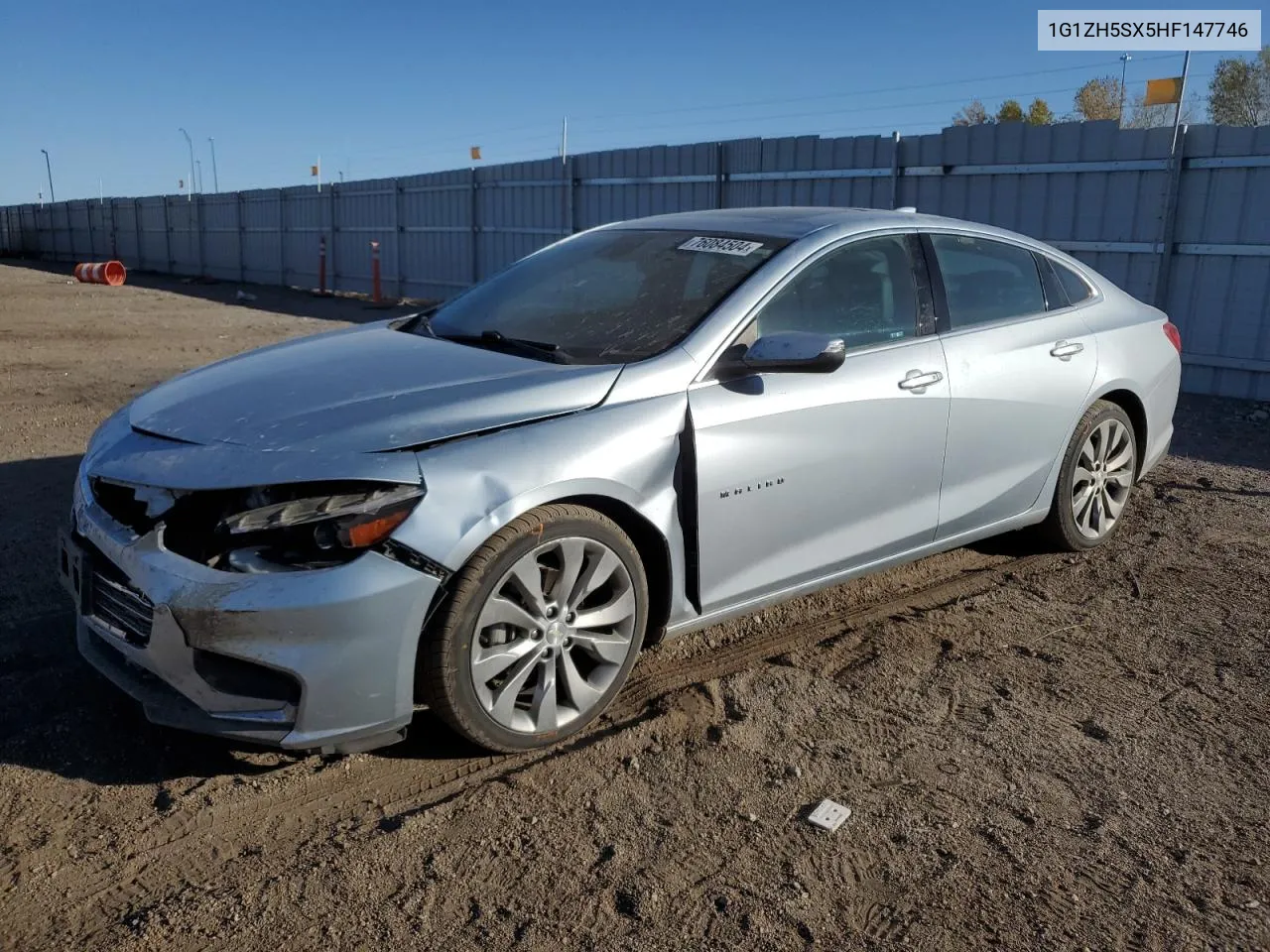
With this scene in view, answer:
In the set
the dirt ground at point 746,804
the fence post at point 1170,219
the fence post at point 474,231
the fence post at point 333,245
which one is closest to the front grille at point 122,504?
the dirt ground at point 746,804

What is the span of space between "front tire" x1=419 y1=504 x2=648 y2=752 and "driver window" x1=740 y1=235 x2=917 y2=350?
991 mm

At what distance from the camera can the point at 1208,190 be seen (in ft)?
31.6

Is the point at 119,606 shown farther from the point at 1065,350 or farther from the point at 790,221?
the point at 1065,350

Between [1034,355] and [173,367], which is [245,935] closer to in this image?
[1034,355]

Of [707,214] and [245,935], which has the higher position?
[707,214]

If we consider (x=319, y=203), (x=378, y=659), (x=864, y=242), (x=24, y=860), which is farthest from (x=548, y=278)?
(x=319, y=203)

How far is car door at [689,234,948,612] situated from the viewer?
3.61 m

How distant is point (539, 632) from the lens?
3221 millimetres

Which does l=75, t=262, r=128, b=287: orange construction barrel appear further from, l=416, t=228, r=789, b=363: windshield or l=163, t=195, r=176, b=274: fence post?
l=416, t=228, r=789, b=363: windshield

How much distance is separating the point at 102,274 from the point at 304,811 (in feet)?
92.6

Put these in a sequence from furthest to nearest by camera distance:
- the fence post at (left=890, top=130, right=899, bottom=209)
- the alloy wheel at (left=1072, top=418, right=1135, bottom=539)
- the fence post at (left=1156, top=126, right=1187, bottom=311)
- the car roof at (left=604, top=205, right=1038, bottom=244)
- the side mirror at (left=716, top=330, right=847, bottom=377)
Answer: the fence post at (left=890, top=130, right=899, bottom=209), the fence post at (left=1156, top=126, right=1187, bottom=311), the alloy wheel at (left=1072, top=418, right=1135, bottom=539), the car roof at (left=604, top=205, right=1038, bottom=244), the side mirror at (left=716, top=330, right=847, bottom=377)

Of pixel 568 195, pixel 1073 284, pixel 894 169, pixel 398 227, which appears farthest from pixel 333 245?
pixel 1073 284

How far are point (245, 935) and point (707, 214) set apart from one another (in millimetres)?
3369

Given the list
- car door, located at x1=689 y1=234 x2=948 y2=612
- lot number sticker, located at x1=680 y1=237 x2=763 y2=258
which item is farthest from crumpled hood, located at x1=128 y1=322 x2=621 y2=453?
lot number sticker, located at x1=680 y1=237 x2=763 y2=258
